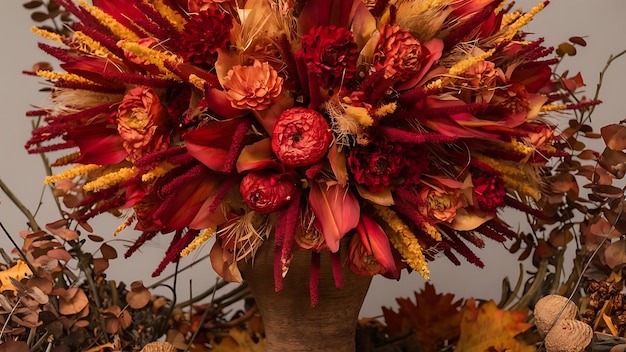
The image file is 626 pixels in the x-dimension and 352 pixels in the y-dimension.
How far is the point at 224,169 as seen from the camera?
0.64 metres

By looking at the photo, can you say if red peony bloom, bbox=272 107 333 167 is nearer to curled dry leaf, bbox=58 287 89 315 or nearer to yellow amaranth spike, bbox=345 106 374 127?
yellow amaranth spike, bbox=345 106 374 127

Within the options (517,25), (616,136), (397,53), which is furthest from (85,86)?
(616,136)

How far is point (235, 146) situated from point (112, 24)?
5.7 inches

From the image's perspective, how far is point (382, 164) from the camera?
647mm

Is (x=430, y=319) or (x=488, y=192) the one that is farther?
(x=430, y=319)

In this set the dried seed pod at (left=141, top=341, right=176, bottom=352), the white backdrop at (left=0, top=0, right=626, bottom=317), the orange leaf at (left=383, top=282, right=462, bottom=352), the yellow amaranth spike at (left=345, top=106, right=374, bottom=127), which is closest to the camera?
the yellow amaranth spike at (left=345, top=106, right=374, bottom=127)

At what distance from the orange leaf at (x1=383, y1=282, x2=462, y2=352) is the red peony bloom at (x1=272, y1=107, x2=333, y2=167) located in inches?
13.2

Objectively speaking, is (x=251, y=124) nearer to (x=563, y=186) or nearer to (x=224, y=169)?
(x=224, y=169)

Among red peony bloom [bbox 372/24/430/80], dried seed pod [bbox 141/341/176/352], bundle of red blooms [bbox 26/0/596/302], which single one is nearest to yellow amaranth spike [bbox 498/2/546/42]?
bundle of red blooms [bbox 26/0/596/302]

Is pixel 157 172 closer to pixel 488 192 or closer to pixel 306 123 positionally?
pixel 306 123

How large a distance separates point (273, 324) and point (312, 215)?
0.17 metres

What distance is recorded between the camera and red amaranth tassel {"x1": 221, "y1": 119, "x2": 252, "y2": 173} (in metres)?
0.64

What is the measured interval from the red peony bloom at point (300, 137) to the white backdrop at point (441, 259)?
1.62ft

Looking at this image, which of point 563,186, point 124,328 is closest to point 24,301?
point 124,328
